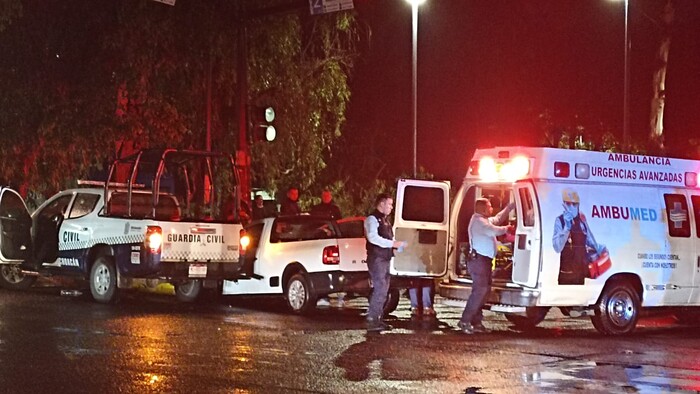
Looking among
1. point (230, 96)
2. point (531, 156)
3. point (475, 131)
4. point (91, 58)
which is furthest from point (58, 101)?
point (475, 131)

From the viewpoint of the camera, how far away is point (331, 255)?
51.1ft

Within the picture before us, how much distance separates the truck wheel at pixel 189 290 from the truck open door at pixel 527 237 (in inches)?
224

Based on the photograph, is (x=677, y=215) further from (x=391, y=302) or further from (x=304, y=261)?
(x=304, y=261)

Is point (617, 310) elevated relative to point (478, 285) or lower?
lower

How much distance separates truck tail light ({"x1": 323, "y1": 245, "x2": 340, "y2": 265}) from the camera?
15555 mm

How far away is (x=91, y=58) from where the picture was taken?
20766mm

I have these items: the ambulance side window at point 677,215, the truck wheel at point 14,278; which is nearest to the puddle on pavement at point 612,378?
the ambulance side window at point 677,215

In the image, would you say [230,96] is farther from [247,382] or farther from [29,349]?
[247,382]

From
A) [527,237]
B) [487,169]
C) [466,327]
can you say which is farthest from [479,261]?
[487,169]

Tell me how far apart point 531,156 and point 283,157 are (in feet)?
39.2

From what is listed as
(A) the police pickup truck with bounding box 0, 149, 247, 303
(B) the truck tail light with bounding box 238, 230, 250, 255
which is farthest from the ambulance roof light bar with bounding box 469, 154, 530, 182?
(A) the police pickup truck with bounding box 0, 149, 247, 303

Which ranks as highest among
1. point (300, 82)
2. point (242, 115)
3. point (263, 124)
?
point (300, 82)

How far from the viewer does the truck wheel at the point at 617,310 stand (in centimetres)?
1363

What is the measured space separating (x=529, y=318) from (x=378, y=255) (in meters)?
2.55
